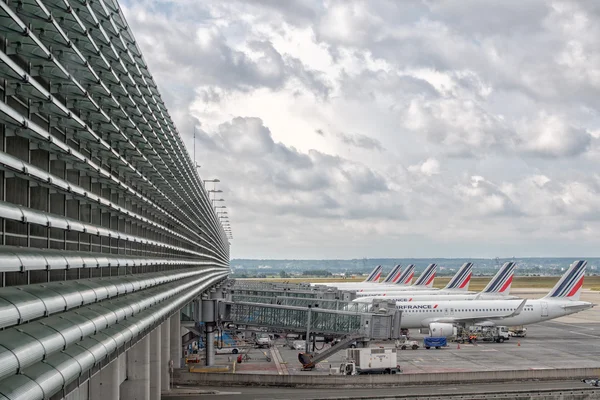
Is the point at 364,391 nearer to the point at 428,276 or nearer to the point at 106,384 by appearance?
the point at 106,384

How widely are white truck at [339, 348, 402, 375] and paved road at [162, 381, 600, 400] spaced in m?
6.29

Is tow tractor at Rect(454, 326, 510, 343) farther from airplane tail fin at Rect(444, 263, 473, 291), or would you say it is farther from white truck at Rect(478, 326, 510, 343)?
airplane tail fin at Rect(444, 263, 473, 291)

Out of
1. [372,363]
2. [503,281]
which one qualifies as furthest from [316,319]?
[503,281]

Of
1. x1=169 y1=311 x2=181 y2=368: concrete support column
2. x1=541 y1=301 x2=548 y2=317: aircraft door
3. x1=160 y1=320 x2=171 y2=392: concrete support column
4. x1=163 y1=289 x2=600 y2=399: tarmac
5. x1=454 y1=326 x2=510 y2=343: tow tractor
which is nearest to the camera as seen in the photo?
x1=160 y1=320 x2=171 y2=392: concrete support column

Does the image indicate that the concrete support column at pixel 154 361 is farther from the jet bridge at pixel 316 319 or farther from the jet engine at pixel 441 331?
the jet engine at pixel 441 331

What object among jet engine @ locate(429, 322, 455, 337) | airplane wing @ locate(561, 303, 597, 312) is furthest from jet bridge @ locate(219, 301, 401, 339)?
airplane wing @ locate(561, 303, 597, 312)

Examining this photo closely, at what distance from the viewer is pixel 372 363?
6203 centimetres

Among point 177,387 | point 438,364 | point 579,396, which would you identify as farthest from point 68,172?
point 438,364

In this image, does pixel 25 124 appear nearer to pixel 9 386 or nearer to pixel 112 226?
pixel 9 386

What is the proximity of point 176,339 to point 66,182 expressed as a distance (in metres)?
46.2

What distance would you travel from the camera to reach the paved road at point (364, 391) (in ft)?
169

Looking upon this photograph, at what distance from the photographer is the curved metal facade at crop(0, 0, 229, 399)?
48.0 feet

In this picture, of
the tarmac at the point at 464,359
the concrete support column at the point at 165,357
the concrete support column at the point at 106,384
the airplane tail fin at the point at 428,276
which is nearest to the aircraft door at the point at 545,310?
the tarmac at the point at 464,359

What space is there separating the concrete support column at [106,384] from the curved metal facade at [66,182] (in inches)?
113
